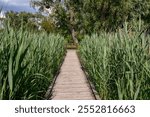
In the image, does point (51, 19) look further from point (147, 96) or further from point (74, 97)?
point (147, 96)

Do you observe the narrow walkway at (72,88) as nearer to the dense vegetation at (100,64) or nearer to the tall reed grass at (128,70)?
the dense vegetation at (100,64)

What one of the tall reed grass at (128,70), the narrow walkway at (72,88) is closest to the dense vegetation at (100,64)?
the tall reed grass at (128,70)

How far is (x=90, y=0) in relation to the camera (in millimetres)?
21766

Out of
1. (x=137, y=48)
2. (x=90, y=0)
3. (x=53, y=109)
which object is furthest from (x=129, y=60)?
(x=90, y=0)

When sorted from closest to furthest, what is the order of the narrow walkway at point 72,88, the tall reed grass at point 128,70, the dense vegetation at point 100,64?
the dense vegetation at point 100,64 → the tall reed grass at point 128,70 → the narrow walkway at point 72,88

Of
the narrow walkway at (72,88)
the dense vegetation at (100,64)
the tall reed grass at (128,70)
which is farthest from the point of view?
the narrow walkway at (72,88)

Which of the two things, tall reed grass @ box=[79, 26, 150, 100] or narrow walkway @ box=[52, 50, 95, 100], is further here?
narrow walkway @ box=[52, 50, 95, 100]

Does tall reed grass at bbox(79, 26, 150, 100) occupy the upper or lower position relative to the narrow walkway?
upper

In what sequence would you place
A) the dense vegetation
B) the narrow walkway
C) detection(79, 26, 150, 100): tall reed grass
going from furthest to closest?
the narrow walkway → detection(79, 26, 150, 100): tall reed grass → the dense vegetation

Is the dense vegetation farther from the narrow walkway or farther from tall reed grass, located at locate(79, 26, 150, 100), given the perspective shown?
the narrow walkway

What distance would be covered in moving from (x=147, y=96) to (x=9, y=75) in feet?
6.15

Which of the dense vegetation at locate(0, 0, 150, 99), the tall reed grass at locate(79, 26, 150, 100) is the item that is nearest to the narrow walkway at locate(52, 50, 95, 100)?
the dense vegetation at locate(0, 0, 150, 99)

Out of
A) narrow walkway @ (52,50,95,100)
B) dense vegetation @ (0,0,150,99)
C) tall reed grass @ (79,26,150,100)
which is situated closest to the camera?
dense vegetation @ (0,0,150,99)

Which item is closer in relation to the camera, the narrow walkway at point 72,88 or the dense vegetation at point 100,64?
the dense vegetation at point 100,64
